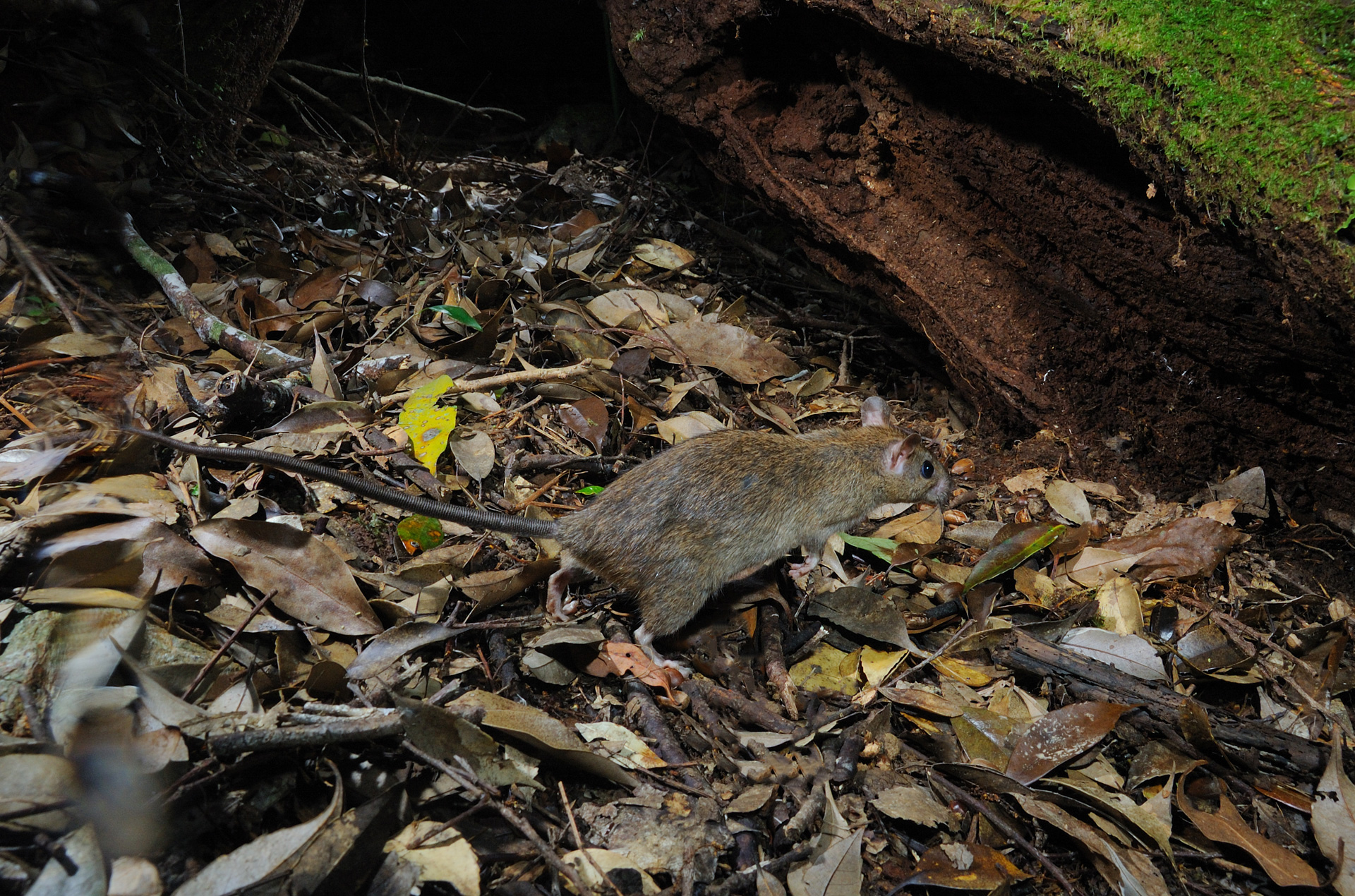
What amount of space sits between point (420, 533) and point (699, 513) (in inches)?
47.2

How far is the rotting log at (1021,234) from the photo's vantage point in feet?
10.7

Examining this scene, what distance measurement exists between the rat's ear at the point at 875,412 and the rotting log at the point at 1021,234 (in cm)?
45

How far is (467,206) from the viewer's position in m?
6.18

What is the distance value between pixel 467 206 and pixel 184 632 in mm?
4343

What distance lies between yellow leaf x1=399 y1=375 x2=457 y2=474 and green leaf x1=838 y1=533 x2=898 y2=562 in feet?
7.08

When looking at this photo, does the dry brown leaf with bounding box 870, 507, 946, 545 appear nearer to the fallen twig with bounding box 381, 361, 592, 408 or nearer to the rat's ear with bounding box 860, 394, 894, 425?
the rat's ear with bounding box 860, 394, 894, 425

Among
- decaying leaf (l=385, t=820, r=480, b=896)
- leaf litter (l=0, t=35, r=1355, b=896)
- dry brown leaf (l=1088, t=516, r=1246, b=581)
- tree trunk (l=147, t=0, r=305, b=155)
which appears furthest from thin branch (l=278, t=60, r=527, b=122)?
decaying leaf (l=385, t=820, r=480, b=896)

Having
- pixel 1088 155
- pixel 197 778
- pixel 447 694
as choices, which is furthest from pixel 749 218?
pixel 197 778

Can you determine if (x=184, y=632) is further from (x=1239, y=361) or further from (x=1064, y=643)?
(x=1239, y=361)

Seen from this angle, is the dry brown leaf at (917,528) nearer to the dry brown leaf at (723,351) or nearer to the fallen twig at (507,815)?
the dry brown leaf at (723,351)

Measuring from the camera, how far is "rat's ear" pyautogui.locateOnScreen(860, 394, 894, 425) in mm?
4840

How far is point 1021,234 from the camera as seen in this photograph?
4180 mm

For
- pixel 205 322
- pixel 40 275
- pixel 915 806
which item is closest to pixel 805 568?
pixel 915 806

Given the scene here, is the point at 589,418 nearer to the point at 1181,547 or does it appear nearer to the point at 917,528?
the point at 917,528
